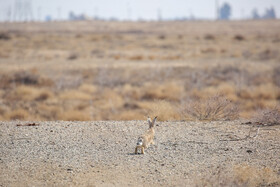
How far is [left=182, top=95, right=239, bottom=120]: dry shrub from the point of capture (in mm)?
11844

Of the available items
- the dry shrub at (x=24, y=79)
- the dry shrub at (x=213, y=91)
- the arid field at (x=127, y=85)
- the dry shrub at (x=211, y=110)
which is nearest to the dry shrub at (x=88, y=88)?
the arid field at (x=127, y=85)

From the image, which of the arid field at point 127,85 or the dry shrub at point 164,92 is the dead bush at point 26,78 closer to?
the arid field at point 127,85

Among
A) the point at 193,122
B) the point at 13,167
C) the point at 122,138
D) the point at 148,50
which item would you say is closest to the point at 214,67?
the point at 148,50

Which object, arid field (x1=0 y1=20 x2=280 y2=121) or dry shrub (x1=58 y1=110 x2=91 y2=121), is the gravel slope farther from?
dry shrub (x1=58 y1=110 x2=91 y2=121)

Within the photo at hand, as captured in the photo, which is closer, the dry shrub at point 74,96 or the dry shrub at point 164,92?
the dry shrub at point 74,96

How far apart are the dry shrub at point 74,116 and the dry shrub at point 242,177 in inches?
387

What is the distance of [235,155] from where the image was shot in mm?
8344

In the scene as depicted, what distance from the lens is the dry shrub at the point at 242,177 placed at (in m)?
6.60

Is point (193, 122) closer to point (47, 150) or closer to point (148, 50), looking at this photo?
point (47, 150)

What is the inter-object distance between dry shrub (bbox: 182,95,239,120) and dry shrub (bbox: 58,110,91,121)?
18.2 feet

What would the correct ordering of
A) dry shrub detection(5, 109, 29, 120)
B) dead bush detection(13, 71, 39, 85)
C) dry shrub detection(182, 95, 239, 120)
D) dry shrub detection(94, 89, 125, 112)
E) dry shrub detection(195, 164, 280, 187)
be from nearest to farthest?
dry shrub detection(195, 164, 280, 187) < dry shrub detection(182, 95, 239, 120) < dry shrub detection(5, 109, 29, 120) < dry shrub detection(94, 89, 125, 112) < dead bush detection(13, 71, 39, 85)

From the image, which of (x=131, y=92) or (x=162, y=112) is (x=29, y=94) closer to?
(x=131, y=92)

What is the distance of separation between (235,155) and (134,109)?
1064cm

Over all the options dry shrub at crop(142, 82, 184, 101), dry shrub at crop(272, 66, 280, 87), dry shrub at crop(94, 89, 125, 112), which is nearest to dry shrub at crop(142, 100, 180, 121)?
dry shrub at crop(94, 89, 125, 112)
